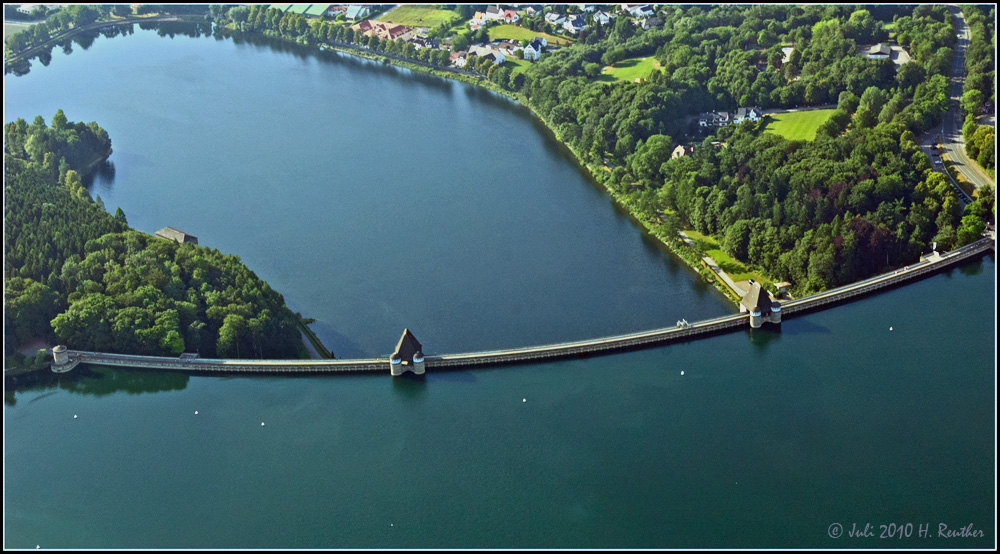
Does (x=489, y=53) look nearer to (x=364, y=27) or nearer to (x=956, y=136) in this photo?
(x=364, y=27)

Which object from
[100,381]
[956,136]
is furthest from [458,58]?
[100,381]

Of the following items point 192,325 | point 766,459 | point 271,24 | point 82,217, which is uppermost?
point 271,24

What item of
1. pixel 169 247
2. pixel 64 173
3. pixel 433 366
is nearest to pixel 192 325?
pixel 169 247

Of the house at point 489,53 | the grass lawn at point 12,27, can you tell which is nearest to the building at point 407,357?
the house at point 489,53

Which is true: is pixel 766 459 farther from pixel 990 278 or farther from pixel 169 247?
pixel 169 247

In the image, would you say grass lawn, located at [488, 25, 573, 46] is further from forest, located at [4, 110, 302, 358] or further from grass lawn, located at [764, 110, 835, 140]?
forest, located at [4, 110, 302, 358]

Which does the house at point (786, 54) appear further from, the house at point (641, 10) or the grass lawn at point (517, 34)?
the grass lawn at point (517, 34)
